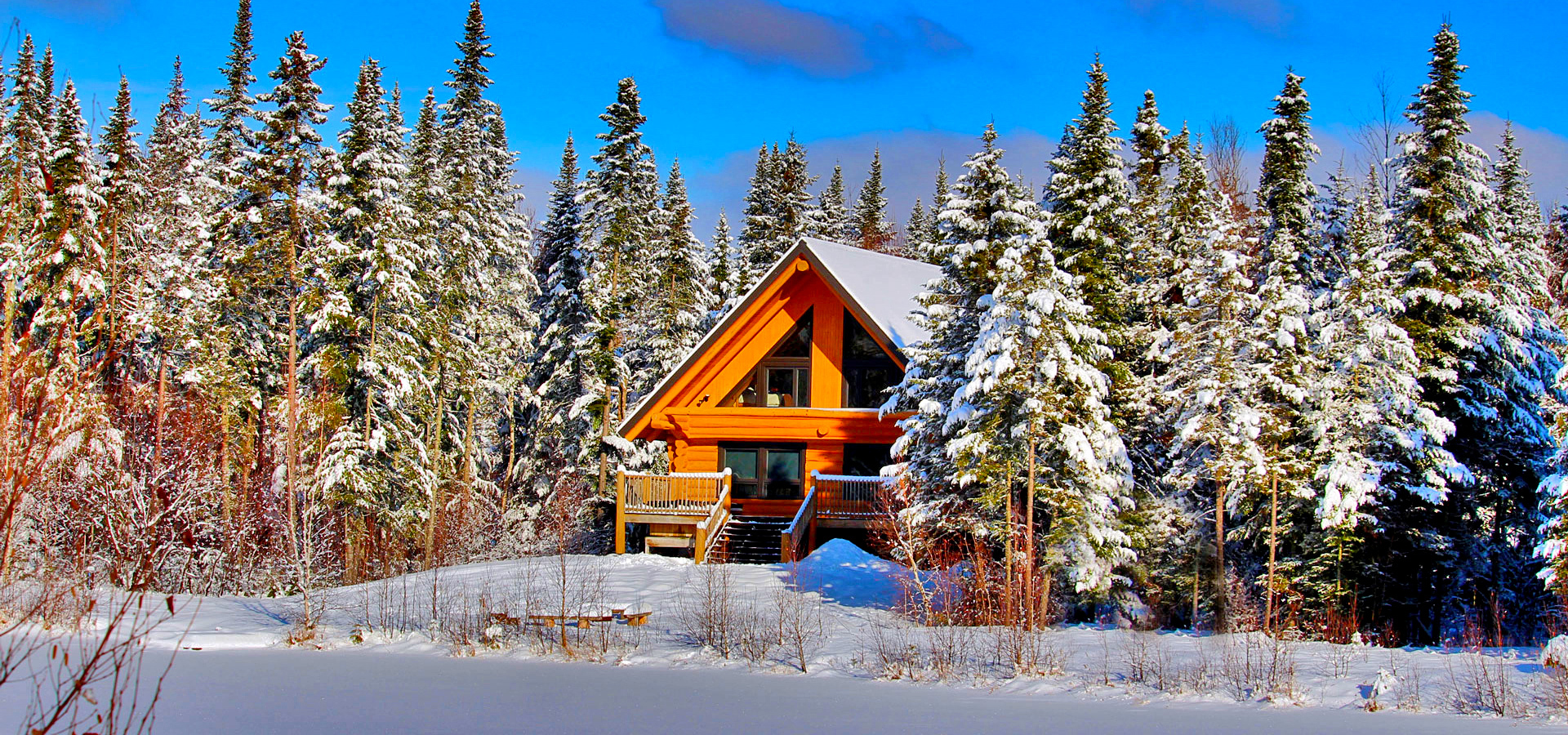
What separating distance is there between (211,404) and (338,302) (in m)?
5.21

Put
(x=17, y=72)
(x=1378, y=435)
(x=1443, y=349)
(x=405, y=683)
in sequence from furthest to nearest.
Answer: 1. (x=1443, y=349)
2. (x=1378, y=435)
3. (x=405, y=683)
4. (x=17, y=72)

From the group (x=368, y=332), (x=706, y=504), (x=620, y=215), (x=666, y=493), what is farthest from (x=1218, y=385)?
(x=368, y=332)

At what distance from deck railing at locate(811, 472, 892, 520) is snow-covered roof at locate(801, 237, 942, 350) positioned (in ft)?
10.6

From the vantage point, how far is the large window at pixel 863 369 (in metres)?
25.6

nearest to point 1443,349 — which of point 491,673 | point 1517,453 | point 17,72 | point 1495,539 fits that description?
point 1517,453

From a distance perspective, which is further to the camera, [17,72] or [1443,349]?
[1443,349]

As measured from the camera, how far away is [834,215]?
5203cm

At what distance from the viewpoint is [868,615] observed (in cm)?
1628

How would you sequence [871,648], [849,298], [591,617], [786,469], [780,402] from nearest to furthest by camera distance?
1. [871,648]
2. [591,617]
3. [849,298]
4. [780,402]
5. [786,469]

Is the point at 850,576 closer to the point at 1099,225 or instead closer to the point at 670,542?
the point at 670,542

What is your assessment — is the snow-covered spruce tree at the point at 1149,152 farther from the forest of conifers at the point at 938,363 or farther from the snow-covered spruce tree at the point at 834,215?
the snow-covered spruce tree at the point at 834,215

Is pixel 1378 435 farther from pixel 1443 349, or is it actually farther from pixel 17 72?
pixel 17 72

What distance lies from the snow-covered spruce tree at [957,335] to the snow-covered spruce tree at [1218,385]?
347 cm

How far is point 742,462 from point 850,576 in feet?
24.5
